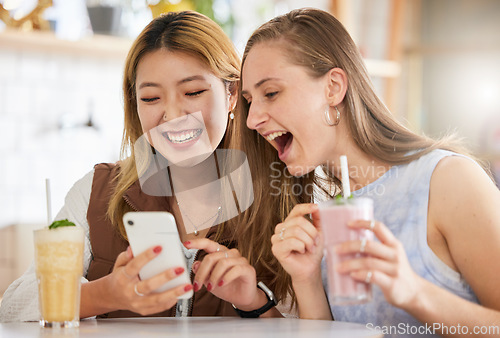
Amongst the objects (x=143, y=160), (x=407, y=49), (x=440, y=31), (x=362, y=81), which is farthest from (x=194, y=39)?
(x=440, y=31)

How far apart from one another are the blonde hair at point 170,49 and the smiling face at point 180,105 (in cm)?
3

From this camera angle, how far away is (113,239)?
6.42ft

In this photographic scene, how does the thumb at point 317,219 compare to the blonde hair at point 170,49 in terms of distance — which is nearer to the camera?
the thumb at point 317,219

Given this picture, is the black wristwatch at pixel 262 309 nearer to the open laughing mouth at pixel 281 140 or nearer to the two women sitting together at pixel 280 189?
the two women sitting together at pixel 280 189

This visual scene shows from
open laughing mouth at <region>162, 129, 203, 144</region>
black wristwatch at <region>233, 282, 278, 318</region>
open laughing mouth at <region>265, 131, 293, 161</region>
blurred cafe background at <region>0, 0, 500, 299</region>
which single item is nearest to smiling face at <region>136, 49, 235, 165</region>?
open laughing mouth at <region>162, 129, 203, 144</region>

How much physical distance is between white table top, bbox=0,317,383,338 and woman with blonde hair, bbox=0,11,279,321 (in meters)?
Result: 0.34

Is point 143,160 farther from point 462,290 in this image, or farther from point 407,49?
point 407,49

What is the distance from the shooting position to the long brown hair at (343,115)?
5.37 feet

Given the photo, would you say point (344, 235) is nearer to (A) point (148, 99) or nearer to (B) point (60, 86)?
(A) point (148, 99)

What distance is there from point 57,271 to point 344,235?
0.60 metres

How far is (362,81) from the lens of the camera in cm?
170

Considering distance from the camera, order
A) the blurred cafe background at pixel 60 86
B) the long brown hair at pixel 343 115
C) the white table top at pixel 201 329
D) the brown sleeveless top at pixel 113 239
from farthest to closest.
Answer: the blurred cafe background at pixel 60 86, the brown sleeveless top at pixel 113 239, the long brown hair at pixel 343 115, the white table top at pixel 201 329

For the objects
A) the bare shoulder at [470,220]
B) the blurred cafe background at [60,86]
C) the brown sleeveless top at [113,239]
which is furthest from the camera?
the blurred cafe background at [60,86]

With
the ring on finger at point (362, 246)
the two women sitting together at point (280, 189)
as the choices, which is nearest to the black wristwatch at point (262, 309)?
the two women sitting together at point (280, 189)
